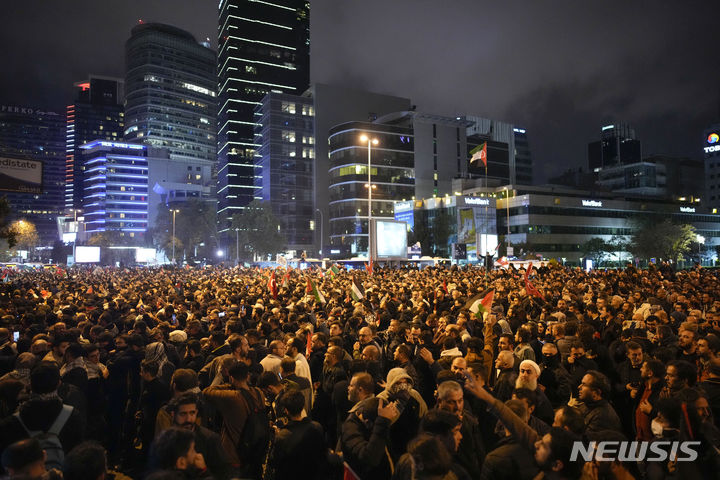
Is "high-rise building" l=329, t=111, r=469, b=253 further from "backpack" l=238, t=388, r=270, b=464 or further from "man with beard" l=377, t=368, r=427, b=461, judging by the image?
"backpack" l=238, t=388, r=270, b=464

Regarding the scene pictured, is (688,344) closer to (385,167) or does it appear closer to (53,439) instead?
(53,439)

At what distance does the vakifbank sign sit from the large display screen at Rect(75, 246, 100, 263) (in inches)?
1585

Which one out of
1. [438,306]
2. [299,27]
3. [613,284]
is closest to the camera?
[438,306]

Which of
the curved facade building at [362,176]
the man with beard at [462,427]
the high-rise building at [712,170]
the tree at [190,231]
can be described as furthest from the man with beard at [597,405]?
the high-rise building at [712,170]

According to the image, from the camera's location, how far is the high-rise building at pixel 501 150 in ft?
388

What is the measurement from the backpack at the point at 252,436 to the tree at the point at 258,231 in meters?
84.5

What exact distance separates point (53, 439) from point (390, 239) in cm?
3638

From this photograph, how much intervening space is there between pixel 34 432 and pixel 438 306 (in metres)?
11.7

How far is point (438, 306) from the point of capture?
579 inches

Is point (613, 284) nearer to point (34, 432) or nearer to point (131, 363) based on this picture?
point (131, 363)

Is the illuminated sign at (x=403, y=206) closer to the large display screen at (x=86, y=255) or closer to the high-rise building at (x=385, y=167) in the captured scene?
the high-rise building at (x=385, y=167)

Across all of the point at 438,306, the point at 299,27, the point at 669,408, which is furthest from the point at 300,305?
the point at 299,27

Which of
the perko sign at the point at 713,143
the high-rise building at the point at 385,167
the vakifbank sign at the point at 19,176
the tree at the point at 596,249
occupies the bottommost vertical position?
the tree at the point at 596,249

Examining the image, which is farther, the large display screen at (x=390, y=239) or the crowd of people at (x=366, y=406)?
the large display screen at (x=390, y=239)
